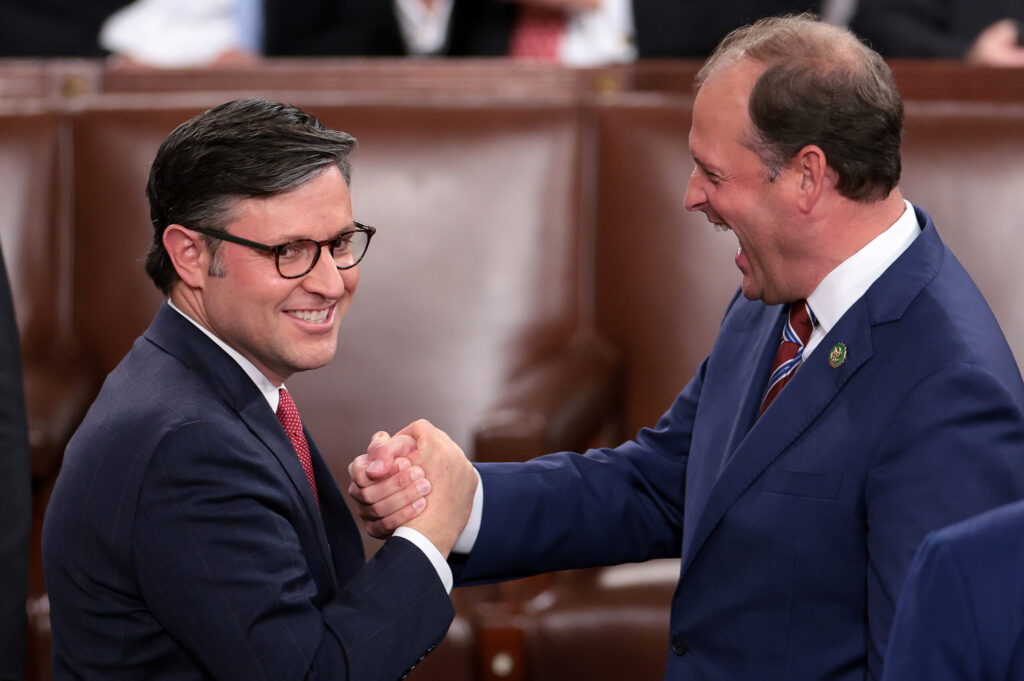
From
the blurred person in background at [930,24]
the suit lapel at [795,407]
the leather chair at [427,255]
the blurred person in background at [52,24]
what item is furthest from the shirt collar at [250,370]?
the blurred person in background at [52,24]

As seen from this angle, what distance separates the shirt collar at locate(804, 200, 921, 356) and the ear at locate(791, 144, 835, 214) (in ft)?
0.28

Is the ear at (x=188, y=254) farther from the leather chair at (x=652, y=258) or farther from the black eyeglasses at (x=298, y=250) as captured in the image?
the leather chair at (x=652, y=258)

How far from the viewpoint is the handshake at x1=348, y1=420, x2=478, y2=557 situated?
5.15 ft

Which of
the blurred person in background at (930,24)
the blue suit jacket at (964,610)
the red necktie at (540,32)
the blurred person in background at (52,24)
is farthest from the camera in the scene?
the blurred person in background at (52,24)

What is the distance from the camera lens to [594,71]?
112 inches

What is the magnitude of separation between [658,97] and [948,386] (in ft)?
4.50

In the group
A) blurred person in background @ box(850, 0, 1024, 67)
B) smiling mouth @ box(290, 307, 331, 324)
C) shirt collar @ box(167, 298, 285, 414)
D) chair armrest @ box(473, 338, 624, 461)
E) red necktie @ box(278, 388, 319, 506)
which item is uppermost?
blurred person in background @ box(850, 0, 1024, 67)

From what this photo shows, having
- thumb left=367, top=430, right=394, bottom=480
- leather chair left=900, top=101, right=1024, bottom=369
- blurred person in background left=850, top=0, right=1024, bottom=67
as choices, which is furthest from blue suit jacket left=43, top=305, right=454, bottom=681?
blurred person in background left=850, top=0, right=1024, bottom=67

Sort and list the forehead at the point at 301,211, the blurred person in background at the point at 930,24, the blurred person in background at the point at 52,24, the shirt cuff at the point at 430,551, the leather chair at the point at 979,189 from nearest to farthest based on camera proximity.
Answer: the forehead at the point at 301,211, the shirt cuff at the point at 430,551, the leather chair at the point at 979,189, the blurred person in background at the point at 930,24, the blurred person in background at the point at 52,24

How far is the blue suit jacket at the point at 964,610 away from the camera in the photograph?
3.16ft

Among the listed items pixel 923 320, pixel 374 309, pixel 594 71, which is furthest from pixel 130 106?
pixel 923 320

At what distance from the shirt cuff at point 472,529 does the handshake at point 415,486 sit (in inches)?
2.0

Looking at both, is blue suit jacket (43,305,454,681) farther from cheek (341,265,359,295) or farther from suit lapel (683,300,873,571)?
suit lapel (683,300,873,571)

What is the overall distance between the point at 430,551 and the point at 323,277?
339mm
